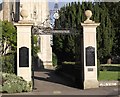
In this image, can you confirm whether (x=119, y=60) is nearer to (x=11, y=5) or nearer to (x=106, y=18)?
(x=106, y=18)

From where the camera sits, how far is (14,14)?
61.4 m

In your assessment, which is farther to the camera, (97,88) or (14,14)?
(14,14)

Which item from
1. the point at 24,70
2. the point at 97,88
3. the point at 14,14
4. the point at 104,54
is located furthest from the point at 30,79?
the point at 14,14

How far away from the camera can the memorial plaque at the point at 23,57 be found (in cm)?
1939

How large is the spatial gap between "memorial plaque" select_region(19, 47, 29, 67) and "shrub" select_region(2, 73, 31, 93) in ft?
3.34

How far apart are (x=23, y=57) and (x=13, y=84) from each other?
7.13 ft

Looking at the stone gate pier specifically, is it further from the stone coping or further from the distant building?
the distant building

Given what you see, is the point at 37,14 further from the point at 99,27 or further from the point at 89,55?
the point at 89,55

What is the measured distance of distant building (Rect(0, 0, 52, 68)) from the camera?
5450 cm

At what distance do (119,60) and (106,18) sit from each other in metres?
15.6

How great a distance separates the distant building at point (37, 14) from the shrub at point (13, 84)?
34001 millimetres

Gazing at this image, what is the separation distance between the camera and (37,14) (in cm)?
5759

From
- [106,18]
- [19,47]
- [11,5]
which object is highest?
[11,5]

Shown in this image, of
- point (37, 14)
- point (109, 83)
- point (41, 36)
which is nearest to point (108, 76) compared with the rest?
point (109, 83)
